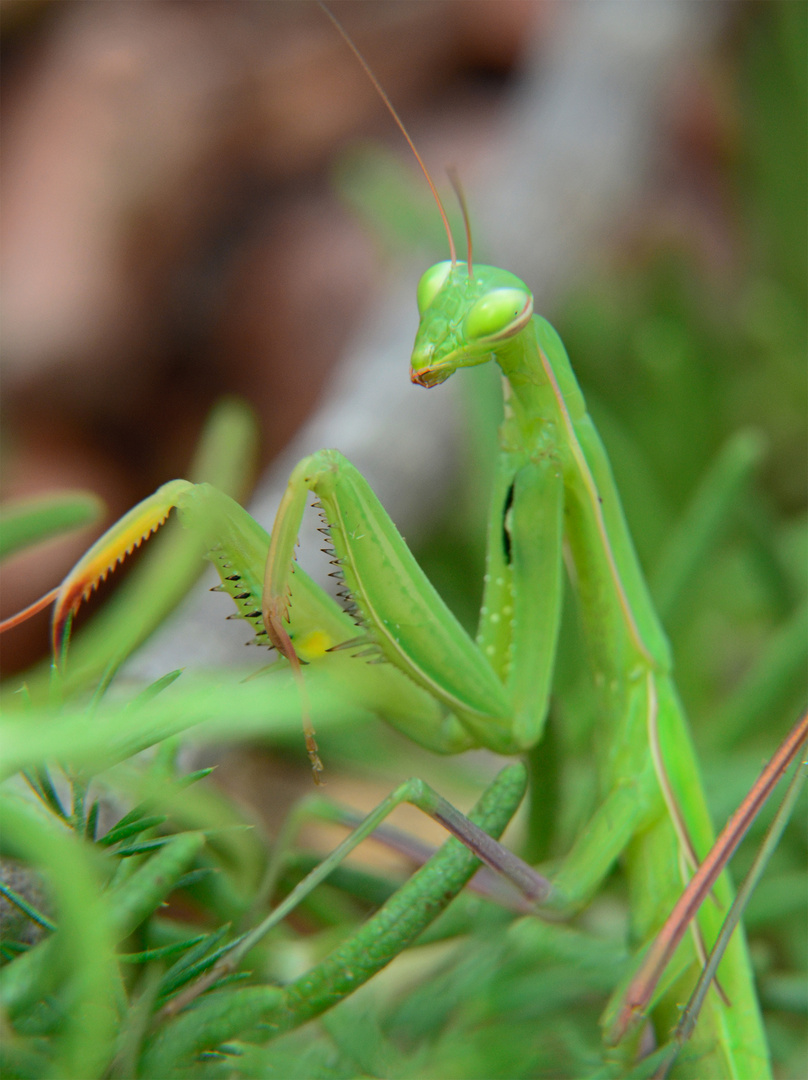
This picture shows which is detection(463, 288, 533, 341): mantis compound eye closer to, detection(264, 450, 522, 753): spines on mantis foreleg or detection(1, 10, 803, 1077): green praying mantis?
detection(1, 10, 803, 1077): green praying mantis

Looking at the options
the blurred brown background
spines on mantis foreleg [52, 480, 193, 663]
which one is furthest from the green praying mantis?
the blurred brown background

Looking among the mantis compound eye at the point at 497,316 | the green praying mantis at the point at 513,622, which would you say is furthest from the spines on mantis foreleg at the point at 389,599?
the mantis compound eye at the point at 497,316

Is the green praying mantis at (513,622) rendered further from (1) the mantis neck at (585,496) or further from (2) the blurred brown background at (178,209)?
(2) the blurred brown background at (178,209)

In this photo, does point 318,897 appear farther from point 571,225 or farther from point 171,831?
point 571,225

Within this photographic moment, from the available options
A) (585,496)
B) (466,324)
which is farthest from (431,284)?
(585,496)

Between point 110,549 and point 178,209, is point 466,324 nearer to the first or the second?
point 110,549

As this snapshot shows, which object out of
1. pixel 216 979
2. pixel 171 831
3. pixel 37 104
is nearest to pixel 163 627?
pixel 171 831

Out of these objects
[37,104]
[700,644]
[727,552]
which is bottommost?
[700,644]
